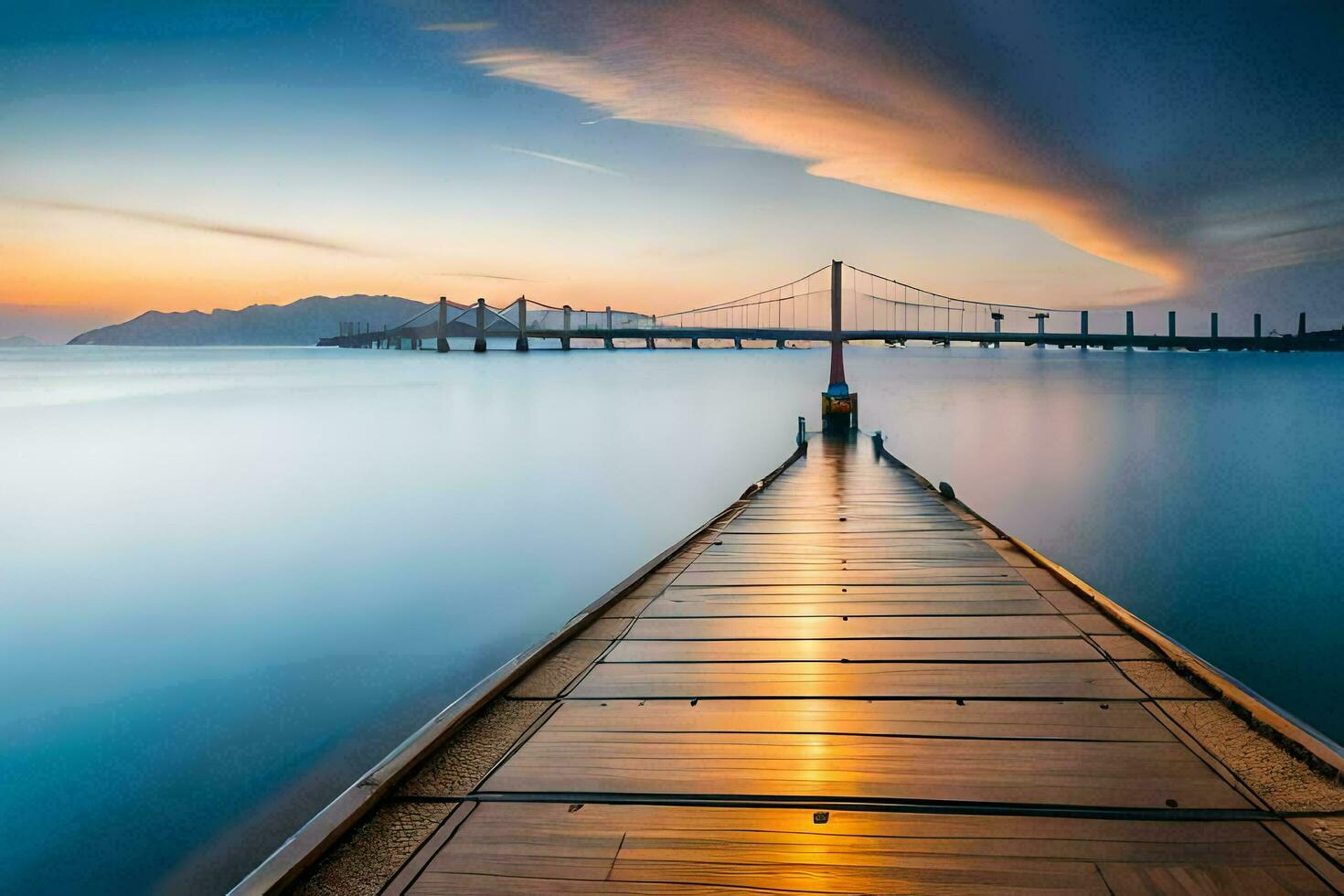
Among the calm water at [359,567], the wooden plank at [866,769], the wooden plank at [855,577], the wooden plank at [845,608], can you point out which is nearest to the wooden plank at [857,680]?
the wooden plank at [866,769]

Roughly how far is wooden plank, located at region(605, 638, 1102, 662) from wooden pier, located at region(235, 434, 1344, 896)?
14 millimetres

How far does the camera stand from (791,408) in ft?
101

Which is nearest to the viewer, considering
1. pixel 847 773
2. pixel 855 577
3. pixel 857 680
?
pixel 847 773

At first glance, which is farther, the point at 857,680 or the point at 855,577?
the point at 855,577

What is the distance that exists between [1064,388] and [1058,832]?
45145 millimetres

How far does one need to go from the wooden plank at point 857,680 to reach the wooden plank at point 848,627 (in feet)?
1.19

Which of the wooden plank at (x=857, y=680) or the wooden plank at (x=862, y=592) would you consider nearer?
the wooden plank at (x=857, y=680)

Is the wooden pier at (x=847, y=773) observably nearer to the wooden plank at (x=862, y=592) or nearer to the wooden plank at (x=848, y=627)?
the wooden plank at (x=848, y=627)

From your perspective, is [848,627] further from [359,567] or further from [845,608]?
[359,567]

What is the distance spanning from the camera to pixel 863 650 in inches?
124

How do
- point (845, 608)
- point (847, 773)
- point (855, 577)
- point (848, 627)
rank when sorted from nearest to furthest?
point (847, 773) → point (848, 627) → point (845, 608) → point (855, 577)

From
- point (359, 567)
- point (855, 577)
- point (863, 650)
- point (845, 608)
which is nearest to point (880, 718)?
point (863, 650)

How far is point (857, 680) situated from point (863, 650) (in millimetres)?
368

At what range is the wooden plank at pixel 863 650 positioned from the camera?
301 cm
